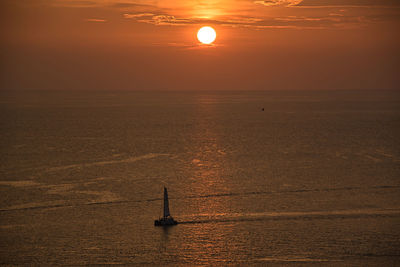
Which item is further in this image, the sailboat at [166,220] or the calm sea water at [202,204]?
the sailboat at [166,220]

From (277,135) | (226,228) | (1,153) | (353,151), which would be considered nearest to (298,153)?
(353,151)

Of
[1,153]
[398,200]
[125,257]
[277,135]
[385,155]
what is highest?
[277,135]

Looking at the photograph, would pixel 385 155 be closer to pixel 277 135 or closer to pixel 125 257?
pixel 277 135

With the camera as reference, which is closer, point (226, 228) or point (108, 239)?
point (108, 239)

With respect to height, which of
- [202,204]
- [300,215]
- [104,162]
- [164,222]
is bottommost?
[164,222]

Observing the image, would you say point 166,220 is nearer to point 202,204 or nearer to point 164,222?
point 164,222

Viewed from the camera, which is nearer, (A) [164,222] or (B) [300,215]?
(A) [164,222]

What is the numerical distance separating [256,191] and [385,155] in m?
52.3

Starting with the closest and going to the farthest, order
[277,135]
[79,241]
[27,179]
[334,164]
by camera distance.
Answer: [79,241] < [27,179] < [334,164] < [277,135]

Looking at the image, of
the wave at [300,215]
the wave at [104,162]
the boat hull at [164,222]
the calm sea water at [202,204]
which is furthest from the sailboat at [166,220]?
the wave at [104,162]

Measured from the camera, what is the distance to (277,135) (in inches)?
6447

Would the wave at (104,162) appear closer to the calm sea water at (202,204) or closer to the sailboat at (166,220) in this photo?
the calm sea water at (202,204)

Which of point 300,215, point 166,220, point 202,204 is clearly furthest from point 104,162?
point 300,215

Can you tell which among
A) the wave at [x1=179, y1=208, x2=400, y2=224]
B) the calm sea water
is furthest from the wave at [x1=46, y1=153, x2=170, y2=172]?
the wave at [x1=179, y1=208, x2=400, y2=224]
